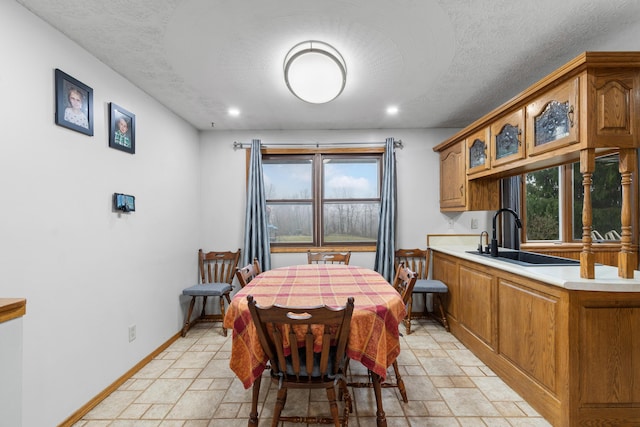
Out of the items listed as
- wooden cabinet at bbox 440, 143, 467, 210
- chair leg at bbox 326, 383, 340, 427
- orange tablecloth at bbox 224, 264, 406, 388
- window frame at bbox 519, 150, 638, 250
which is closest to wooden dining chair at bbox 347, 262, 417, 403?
orange tablecloth at bbox 224, 264, 406, 388

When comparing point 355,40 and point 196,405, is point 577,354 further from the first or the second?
point 196,405

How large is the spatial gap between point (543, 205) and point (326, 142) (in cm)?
293

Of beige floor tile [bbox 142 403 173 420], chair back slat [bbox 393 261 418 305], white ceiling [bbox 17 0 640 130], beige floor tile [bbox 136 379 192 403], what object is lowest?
beige floor tile [bbox 136 379 192 403]

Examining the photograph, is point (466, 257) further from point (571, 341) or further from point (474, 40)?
point (474, 40)

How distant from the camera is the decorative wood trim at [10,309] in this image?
892 mm

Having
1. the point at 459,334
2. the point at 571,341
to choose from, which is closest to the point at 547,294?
the point at 571,341

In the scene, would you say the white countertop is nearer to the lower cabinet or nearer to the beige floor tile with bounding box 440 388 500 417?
the lower cabinet

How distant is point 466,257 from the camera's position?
9.26 ft

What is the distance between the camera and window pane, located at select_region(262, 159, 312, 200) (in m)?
3.95

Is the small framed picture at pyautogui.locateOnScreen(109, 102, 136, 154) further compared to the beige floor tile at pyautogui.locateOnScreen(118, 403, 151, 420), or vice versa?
the small framed picture at pyautogui.locateOnScreen(109, 102, 136, 154)

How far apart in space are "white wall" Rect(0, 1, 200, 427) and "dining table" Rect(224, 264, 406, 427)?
1.06 m

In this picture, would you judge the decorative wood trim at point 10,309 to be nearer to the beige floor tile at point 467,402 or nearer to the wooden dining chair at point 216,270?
the beige floor tile at point 467,402

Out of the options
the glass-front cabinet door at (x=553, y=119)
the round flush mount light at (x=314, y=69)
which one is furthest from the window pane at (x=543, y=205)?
the round flush mount light at (x=314, y=69)

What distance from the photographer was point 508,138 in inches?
97.4
